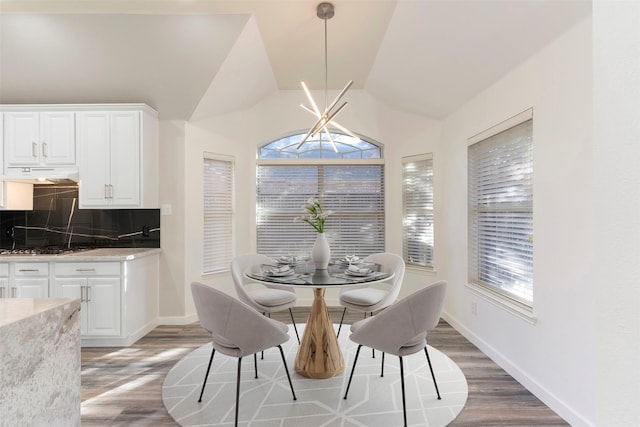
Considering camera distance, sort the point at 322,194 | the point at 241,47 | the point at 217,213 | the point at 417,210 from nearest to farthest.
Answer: the point at 241,47 < the point at 217,213 < the point at 417,210 < the point at 322,194

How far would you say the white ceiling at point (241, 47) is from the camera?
261 centimetres

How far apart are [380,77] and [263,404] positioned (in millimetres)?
3615

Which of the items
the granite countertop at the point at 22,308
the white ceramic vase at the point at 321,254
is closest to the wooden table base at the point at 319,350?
the white ceramic vase at the point at 321,254

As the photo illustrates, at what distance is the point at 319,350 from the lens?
2.67 meters

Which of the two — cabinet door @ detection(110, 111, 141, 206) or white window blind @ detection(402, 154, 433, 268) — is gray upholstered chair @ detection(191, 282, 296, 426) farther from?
white window blind @ detection(402, 154, 433, 268)

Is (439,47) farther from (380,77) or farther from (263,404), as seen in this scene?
(263,404)

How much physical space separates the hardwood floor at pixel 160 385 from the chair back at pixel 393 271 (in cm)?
79

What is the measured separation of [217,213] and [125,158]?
1.24 metres

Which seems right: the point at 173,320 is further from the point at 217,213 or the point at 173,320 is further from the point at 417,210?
the point at 417,210

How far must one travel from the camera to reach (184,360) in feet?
9.77

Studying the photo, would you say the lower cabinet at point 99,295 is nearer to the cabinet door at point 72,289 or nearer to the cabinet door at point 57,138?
the cabinet door at point 72,289

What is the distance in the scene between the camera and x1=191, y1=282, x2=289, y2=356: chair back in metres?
1.99

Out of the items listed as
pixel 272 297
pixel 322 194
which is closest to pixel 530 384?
pixel 272 297

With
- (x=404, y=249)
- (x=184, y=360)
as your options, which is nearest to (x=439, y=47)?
(x=404, y=249)
